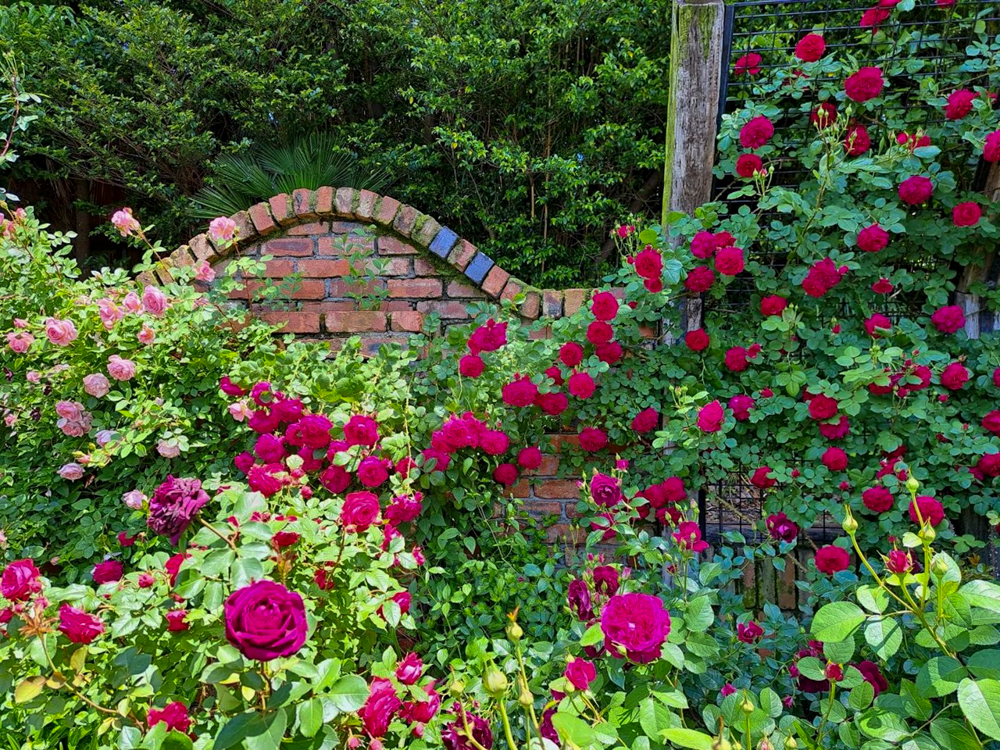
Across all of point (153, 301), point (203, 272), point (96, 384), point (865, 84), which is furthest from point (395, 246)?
point (865, 84)

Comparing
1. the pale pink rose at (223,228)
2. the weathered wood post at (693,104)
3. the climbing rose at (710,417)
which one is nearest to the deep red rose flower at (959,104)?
the weathered wood post at (693,104)

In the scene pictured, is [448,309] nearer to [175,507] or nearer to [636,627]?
[175,507]

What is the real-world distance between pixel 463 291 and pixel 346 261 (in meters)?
0.45

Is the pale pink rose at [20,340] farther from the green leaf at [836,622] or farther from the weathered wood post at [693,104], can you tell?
the green leaf at [836,622]

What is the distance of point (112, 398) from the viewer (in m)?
1.82

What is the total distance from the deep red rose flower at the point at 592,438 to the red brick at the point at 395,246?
3.11 feet

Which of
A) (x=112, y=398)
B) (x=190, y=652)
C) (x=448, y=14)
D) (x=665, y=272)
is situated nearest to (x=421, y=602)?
(x=190, y=652)

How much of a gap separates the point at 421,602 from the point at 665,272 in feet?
3.95

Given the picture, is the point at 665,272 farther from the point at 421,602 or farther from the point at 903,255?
the point at 421,602

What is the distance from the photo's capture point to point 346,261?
2373 millimetres

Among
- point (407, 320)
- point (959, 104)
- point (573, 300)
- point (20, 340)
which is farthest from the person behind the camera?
point (407, 320)

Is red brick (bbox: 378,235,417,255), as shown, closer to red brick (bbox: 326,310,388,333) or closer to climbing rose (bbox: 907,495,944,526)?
red brick (bbox: 326,310,388,333)

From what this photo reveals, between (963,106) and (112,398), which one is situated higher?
(963,106)

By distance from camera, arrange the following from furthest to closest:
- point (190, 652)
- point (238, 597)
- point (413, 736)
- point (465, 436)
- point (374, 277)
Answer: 1. point (374, 277)
2. point (465, 436)
3. point (413, 736)
4. point (190, 652)
5. point (238, 597)
